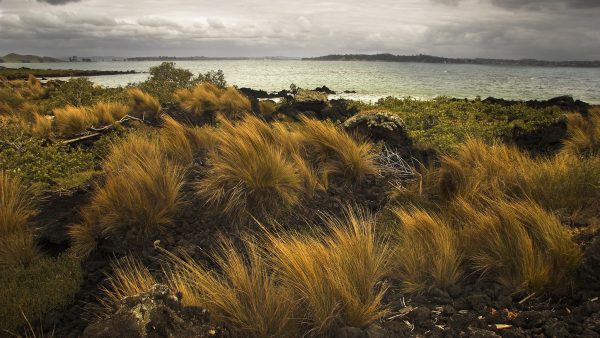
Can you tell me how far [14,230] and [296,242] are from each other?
150 inches

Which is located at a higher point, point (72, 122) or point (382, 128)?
point (382, 128)

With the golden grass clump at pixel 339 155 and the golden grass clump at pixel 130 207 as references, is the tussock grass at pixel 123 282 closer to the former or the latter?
the golden grass clump at pixel 130 207

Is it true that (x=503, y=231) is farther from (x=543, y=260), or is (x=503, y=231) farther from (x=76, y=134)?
(x=76, y=134)

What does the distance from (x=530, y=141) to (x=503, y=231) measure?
28.7ft

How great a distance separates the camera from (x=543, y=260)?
373 centimetres

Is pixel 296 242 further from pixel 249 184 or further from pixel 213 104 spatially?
pixel 213 104

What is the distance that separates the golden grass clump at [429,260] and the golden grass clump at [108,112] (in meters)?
11.8

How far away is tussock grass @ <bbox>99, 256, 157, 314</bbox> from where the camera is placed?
3.37 meters

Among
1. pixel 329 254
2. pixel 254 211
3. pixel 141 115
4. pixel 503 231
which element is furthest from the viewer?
pixel 141 115

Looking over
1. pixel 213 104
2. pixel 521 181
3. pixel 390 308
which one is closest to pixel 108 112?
pixel 213 104

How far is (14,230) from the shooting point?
5004 mm

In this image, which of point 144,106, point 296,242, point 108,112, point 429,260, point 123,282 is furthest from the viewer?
point 144,106

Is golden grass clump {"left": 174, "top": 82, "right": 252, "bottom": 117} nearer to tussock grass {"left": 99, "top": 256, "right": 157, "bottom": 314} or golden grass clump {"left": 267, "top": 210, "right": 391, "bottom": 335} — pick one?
tussock grass {"left": 99, "top": 256, "right": 157, "bottom": 314}

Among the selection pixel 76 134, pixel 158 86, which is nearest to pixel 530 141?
pixel 76 134
